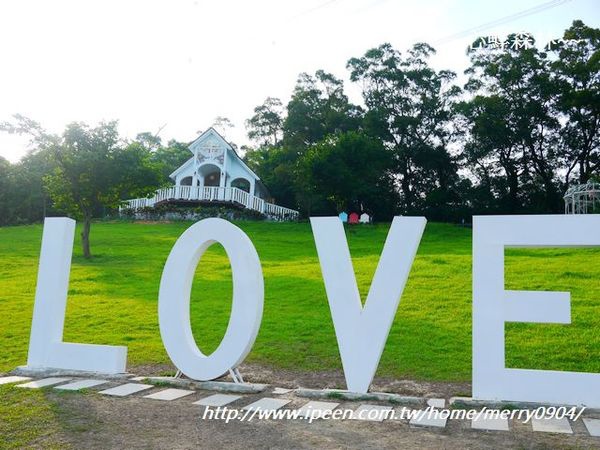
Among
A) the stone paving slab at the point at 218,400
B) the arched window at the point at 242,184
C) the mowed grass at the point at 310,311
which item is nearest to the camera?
the stone paving slab at the point at 218,400

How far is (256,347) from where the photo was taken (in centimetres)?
880

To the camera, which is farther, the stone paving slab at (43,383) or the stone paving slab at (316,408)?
the stone paving slab at (43,383)

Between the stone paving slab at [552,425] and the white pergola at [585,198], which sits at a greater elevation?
the white pergola at [585,198]

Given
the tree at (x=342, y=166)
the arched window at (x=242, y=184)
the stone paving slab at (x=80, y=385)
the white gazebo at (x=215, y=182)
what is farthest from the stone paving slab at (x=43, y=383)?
the arched window at (x=242, y=184)

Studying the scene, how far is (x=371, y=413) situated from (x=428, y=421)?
0.61 m

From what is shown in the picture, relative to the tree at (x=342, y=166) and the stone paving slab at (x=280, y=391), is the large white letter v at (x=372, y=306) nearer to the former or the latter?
the stone paving slab at (x=280, y=391)

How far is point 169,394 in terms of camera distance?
20.2ft

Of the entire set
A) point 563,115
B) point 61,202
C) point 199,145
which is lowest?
point 61,202

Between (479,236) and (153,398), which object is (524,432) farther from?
(153,398)

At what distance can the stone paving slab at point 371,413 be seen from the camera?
5.23 metres

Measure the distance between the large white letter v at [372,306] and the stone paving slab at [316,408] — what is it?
1.76 feet

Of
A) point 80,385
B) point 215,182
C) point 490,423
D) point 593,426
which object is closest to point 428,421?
point 490,423

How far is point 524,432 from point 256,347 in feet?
16.1

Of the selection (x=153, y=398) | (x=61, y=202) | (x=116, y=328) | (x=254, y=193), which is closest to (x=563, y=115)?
(x=254, y=193)
